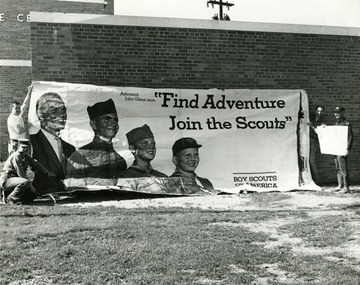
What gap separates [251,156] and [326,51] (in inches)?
139

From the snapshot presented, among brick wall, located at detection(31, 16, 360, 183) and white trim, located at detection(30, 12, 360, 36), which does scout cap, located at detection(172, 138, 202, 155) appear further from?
white trim, located at detection(30, 12, 360, 36)

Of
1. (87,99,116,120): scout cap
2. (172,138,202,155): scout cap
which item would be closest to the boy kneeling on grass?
(87,99,116,120): scout cap

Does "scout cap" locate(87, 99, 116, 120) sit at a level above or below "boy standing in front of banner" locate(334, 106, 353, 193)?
above

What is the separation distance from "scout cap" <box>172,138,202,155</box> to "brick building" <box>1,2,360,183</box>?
142cm

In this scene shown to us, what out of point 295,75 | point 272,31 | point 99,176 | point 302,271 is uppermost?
point 272,31

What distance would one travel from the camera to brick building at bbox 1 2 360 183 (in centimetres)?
984

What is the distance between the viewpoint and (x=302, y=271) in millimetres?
4430

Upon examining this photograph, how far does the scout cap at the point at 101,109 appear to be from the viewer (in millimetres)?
9367

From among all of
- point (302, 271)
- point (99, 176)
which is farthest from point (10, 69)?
point (302, 271)

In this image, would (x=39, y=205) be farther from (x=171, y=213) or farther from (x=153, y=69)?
(x=153, y=69)

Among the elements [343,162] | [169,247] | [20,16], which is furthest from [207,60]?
[20,16]

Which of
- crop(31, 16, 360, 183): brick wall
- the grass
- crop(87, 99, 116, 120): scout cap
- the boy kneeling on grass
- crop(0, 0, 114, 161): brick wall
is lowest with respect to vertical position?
the grass

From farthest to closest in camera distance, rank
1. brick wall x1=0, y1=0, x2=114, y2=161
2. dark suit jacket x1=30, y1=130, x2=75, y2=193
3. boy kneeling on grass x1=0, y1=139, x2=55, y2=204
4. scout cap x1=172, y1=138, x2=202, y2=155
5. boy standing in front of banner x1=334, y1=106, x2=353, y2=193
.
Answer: brick wall x1=0, y1=0, x2=114, y2=161 < scout cap x1=172, y1=138, x2=202, y2=155 < boy standing in front of banner x1=334, y1=106, x2=353, y2=193 < dark suit jacket x1=30, y1=130, x2=75, y2=193 < boy kneeling on grass x1=0, y1=139, x2=55, y2=204

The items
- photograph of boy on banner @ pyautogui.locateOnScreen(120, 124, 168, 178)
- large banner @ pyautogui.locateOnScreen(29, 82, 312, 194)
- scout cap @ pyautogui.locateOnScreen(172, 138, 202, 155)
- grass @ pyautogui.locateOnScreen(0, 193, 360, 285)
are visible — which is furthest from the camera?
scout cap @ pyautogui.locateOnScreen(172, 138, 202, 155)
